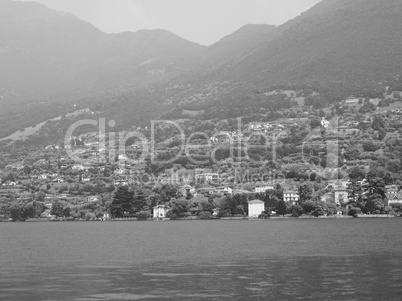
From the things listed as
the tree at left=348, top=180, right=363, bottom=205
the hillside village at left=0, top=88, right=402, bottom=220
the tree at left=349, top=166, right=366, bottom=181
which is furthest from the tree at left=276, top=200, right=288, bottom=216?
the tree at left=349, top=166, right=366, bottom=181

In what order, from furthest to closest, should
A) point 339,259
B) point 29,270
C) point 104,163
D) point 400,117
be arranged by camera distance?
1. point 104,163
2. point 400,117
3. point 339,259
4. point 29,270

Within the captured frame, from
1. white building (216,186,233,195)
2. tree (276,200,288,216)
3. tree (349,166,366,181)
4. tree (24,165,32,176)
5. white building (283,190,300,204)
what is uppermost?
tree (24,165,32,176)

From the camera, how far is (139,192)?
148375 millimetres

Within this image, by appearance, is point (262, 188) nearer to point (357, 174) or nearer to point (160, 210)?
point (357, 174)

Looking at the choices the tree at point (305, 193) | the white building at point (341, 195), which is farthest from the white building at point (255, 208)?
the white building at point (341, 195)

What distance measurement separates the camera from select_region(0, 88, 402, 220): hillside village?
136 meters

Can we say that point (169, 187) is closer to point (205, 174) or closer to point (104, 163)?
point (205, 174)

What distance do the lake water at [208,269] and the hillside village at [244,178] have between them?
5728 centimetres

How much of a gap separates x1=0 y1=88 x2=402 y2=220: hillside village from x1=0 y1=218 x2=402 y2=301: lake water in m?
57.3

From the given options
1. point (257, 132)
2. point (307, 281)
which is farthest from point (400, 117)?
point (307, 281)

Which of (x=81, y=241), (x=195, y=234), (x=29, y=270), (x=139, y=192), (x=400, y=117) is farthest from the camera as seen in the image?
(x=400, y=117)

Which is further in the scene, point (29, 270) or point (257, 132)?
point (257, 132)

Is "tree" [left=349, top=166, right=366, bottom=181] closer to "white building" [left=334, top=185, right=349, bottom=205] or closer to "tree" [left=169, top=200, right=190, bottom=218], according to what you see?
"white building" [left=334, top=185, right=349, bottom=205]

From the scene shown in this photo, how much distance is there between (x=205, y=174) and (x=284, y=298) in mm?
127298
